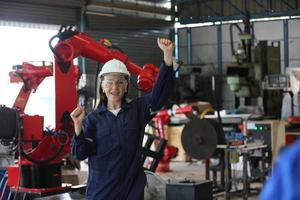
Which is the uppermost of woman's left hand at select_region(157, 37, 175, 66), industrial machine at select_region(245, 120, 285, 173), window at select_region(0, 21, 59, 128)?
window at select_region(0, 21, 59, 128)

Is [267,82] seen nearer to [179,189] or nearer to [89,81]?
[89,81]

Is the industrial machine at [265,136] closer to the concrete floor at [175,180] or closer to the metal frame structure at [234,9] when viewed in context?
the concrete floor at [175,180]

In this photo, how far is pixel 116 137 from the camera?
9.55 feet

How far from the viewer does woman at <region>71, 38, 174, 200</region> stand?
2.88 metres

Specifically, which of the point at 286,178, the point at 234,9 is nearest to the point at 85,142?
the point at 286,178

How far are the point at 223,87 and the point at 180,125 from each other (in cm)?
319

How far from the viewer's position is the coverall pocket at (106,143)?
9.52 feet

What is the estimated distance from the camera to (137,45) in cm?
1352

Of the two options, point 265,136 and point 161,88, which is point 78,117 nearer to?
point 161,88

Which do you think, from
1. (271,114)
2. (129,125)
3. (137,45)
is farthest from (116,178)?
(137,45)

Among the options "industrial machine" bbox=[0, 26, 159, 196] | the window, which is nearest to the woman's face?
"industrial machine" bbox=[0, 26, 159, 196]

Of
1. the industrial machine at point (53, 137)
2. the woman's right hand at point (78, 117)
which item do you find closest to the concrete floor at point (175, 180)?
the industrial machine at point (53, 137)

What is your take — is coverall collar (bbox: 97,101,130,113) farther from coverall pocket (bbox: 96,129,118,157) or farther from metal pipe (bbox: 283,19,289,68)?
metal pipe (bbox: 283,19,289,68)

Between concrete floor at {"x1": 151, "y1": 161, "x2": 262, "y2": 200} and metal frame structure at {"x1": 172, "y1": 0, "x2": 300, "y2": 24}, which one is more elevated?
metal frame structure at {"x1": 172, "y1": 0, "x2": 300, "y2": 24}
